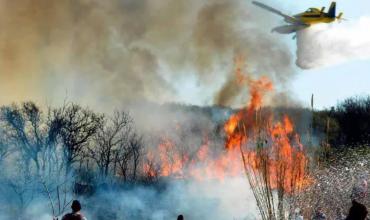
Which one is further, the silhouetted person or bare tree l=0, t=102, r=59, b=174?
bare tree l=0, t=102, r=59, b=174

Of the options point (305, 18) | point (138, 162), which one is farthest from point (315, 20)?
point (138, 162)

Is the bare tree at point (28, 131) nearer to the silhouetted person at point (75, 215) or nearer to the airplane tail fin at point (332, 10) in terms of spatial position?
the airplane tail fin at point (332, 10)

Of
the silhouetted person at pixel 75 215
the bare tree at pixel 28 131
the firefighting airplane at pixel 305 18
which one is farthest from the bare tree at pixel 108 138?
the silhouetted person at pixel 75 215

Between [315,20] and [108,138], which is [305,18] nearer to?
[315,20]

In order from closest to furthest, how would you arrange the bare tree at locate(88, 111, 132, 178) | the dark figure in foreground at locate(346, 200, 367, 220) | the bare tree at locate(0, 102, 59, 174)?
the dark figure in foreground at locate(346, 200, 367, 220)
the bare tree at locate(0, 102, 59, 174)
the bare tree at locate(88, 111, 132, 178)

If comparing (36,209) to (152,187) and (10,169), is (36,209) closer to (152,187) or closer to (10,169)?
(10,169)

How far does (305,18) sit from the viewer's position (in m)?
37.2

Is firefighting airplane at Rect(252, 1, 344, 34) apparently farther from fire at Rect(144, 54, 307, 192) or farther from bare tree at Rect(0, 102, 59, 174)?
bare tree at Rect(0, 102, 59, 174)

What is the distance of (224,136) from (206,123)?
4762 millimetres

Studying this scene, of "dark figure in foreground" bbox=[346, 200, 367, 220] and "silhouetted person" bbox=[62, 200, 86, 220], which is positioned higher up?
"dark figure in foreground" bbox=[346, 200, 367, 220]

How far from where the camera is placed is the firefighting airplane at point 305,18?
37.0m

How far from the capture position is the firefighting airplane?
37031 mm

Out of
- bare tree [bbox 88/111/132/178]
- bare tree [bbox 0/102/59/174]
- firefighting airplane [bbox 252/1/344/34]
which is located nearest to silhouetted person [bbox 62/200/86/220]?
firefighting airplane [bbox 252/1/344/34]

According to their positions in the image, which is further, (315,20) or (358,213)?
(315,20)
